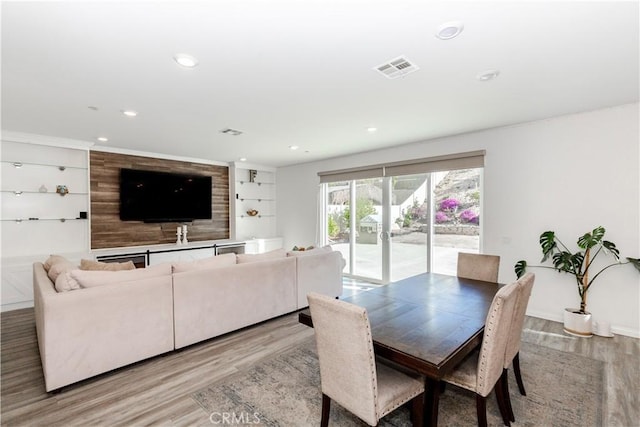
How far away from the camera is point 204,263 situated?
3195mm

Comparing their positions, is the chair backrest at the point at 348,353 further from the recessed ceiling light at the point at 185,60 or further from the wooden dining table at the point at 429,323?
the recessed ceiling light at the point at 185,60

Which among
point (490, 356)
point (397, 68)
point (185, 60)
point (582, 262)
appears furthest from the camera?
point (582, 262)

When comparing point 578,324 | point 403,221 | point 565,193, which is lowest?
point 578,324

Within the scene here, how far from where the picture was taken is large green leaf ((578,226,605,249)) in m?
3.24

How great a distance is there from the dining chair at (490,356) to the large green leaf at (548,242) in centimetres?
238

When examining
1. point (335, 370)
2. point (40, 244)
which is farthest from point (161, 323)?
point (40, 244)

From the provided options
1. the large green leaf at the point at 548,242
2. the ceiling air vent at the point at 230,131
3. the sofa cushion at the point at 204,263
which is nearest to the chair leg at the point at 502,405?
the large green leaf at the point at 548,242

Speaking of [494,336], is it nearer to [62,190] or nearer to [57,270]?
[57,270]

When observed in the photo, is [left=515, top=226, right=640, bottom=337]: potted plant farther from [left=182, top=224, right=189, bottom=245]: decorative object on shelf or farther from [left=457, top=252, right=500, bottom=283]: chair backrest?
[left=182, top=224, right=189, bottom=245]: decorative object on shelf

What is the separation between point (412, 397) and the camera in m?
1.69

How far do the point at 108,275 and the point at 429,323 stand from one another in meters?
2.66

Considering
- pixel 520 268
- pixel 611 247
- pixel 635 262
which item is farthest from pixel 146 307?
pixel 635 262

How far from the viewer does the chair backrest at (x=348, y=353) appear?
1.50m

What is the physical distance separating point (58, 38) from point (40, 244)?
4.08 m
